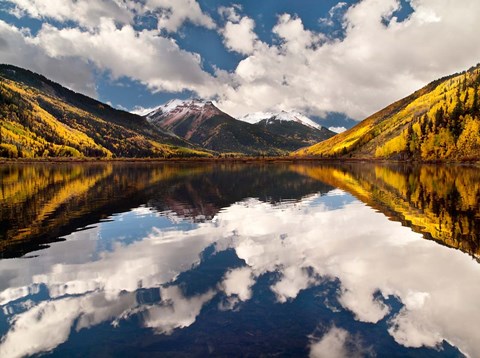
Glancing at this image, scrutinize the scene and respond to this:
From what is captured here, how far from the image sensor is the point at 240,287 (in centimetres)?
1875

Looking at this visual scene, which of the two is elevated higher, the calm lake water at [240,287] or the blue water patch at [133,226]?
the calm lake water at [240,287]

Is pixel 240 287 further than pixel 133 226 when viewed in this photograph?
No

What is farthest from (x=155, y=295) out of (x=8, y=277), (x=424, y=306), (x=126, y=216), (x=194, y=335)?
(x=126, y=216)

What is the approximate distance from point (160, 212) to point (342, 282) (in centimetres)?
2947

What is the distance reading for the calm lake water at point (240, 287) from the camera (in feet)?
43.1

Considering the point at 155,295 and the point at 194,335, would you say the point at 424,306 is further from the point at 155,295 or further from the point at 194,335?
the point at 155,295

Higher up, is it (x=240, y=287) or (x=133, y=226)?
(x=240, y=287)

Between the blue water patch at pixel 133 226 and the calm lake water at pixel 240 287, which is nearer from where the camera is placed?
Answer: the calm lake water at pixel 240 287

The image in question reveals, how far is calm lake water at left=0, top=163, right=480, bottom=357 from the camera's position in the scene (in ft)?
43.1

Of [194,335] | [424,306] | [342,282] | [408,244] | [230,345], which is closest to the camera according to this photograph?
[230,345]

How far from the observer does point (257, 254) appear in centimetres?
2520

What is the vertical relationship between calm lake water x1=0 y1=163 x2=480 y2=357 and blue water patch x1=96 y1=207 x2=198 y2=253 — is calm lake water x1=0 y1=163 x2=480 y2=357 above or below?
above

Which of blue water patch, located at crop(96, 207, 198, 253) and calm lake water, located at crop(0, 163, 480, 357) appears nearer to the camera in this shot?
calm lake water, located at crop(0, 163, 480, 357)

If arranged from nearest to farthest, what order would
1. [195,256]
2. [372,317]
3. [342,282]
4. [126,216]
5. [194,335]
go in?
1. [194,335]
2. [372,317]
3. [342,282]
4. [195,256]
5. [126,216]
